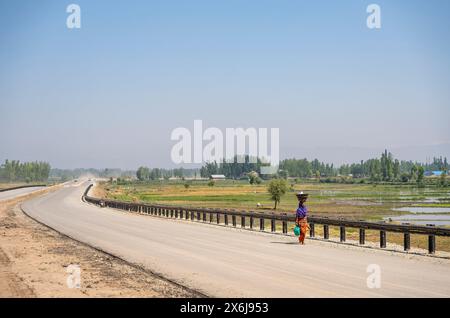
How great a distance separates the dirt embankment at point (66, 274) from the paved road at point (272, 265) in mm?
655

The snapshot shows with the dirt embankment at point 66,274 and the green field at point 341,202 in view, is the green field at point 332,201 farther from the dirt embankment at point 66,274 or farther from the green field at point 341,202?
the dirt embankment at point 66,274

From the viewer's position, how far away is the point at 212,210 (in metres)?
35.7

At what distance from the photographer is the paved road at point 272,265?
12.3 metres

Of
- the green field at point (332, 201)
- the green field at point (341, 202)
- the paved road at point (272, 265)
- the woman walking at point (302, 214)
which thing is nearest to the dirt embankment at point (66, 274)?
the paved road at point (272, 265)

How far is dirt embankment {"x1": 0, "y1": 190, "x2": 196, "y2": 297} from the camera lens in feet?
41.2

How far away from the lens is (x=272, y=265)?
1605 cm

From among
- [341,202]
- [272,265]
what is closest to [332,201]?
[341,202]

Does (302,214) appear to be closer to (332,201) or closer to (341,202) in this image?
(341,202)

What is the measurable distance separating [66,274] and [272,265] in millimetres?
5265

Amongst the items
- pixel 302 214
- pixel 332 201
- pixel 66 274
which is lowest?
pixel 332 201

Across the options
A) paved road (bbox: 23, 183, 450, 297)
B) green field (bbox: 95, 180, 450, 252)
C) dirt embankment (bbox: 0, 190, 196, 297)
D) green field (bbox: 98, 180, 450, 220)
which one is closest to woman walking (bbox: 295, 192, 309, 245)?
paved road (bbox: 23, 183, 450, 297)

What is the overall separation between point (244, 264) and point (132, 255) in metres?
4.64

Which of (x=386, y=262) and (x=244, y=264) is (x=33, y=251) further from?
(x=386, y=262)
